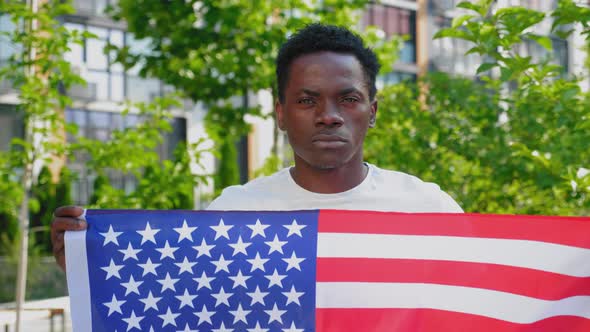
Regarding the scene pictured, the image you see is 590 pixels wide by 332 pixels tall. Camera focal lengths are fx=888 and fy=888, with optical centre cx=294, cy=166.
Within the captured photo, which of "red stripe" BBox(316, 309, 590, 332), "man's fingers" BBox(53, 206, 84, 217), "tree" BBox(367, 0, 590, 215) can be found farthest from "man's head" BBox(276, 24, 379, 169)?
"tree" BBox(367, 0, 590, 215)

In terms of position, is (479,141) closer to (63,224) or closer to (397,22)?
(63,224)

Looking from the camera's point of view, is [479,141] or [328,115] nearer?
[328,115]

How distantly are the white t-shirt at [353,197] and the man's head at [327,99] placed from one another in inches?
4.5

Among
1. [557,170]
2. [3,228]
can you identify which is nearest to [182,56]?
[557,170]

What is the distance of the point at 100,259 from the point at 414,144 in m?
5.33

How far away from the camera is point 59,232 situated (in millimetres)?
2932

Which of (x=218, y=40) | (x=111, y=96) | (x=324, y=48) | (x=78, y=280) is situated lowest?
(x=78, y=280)

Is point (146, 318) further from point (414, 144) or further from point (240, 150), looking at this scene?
point (240, 150)

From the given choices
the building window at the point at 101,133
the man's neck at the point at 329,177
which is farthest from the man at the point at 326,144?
the building window at the point at 101,133

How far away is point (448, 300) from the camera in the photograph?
2932mm

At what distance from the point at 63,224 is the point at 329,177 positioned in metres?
0.89

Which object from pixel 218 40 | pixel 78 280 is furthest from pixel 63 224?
pixel 218 40

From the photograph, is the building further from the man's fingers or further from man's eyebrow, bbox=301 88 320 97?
the man's fingers

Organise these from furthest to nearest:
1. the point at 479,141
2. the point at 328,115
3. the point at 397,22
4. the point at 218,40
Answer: the point at 397,22, the point at 218,40, the point at 479,141, the point at 328,115
